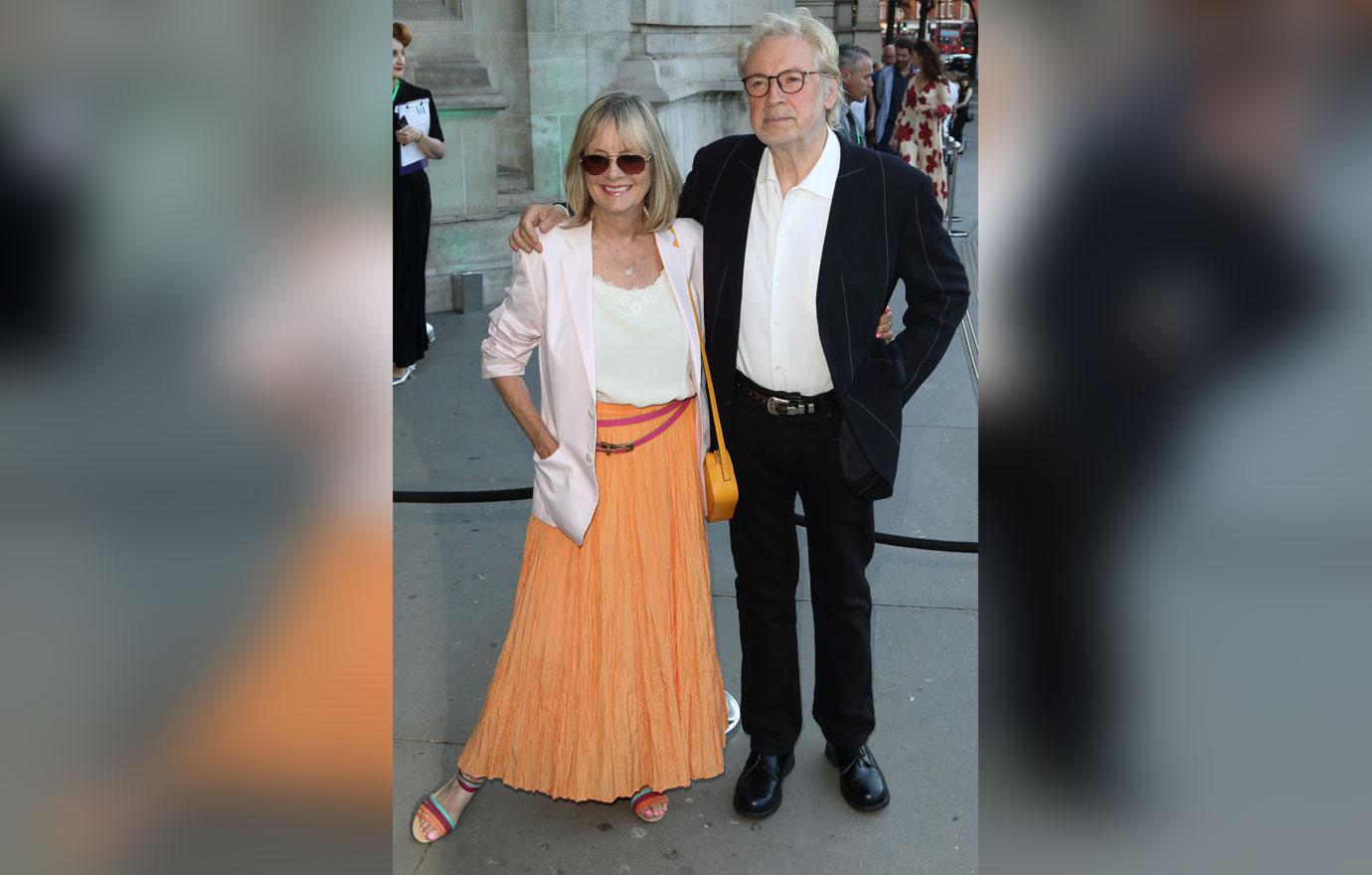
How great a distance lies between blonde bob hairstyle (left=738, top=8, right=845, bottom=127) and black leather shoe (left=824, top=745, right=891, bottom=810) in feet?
6.02

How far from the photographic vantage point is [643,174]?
348cm

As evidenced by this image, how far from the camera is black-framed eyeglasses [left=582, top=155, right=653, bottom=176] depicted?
345 centimetres

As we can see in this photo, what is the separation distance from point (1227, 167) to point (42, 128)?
0.57 meters

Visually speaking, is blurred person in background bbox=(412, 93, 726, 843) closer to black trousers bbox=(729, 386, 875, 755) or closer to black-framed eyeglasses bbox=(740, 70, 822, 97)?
black trousers bbox=(729, 386, 875, 755)

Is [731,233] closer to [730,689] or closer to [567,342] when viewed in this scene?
[567,342]

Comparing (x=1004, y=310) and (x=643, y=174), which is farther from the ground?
(x=643, y=174)

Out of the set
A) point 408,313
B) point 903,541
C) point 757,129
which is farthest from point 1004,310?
point 408,313

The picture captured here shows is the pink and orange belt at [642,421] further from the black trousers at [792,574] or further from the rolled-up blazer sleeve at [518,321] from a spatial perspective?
the rolled-up blazer sleeve at [518,321]

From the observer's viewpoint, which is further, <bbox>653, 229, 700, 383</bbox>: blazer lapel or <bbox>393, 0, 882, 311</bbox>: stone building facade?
<bbox>393, 0, 882, 311</bbox>: stone building facade

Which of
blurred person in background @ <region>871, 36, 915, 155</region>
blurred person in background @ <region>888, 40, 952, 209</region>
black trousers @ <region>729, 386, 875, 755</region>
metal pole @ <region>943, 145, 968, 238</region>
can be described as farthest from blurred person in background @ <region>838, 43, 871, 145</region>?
black trousers @ <region>729, 386, 875, 755</region>

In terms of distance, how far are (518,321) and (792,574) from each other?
1041mm

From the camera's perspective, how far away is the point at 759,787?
3.95 metres

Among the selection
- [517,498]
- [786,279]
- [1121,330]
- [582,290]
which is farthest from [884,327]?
[1121,330]

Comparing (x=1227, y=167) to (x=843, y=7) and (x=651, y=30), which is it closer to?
(x=651, y=30)
